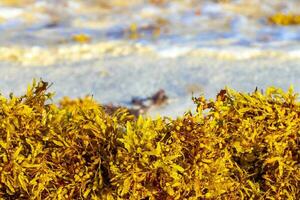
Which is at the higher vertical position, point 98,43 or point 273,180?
point 98,43

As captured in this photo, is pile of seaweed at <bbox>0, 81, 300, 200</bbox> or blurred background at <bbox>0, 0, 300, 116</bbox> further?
blurred background at <bbox>0, 0, 300, 116</bbox>

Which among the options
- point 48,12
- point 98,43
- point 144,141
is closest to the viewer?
point 144,141

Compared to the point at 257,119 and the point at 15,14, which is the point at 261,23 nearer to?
the point at 15,14

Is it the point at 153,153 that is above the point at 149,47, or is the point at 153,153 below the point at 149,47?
below

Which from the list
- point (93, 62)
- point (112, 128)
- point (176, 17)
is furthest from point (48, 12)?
point (112, 128)
